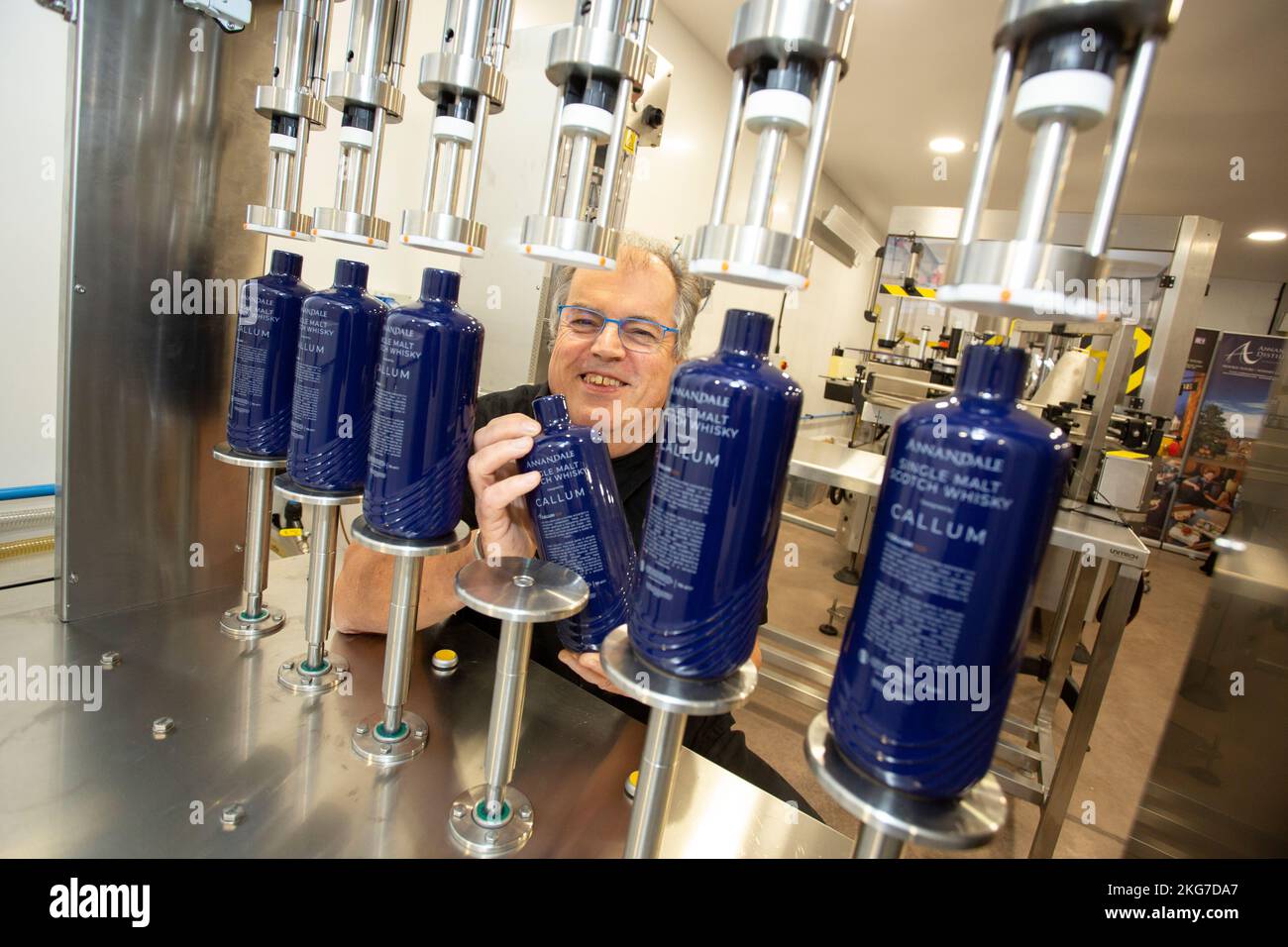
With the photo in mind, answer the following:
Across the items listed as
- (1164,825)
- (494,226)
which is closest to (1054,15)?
(1164,825)

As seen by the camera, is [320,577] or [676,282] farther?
[676,282]

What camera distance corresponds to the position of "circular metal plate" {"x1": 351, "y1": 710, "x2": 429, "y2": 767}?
0.64 m

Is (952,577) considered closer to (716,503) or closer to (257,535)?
(716,503)

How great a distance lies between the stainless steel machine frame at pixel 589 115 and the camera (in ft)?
1.46

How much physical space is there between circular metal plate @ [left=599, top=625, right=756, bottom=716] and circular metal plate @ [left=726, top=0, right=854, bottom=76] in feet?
Result: 1.27

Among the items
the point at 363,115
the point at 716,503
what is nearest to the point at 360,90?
the point at 363,115

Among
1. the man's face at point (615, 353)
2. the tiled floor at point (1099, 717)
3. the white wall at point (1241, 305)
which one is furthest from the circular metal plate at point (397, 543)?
the white wall at point (1241, 305)

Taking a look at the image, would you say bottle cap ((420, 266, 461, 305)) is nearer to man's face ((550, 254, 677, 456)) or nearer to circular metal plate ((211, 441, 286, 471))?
circular metal plate ((211, 441, 286, 471))

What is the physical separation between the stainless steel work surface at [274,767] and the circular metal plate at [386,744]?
10 millimetres

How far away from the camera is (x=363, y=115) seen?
26.3 inches

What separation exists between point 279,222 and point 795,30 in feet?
1.93

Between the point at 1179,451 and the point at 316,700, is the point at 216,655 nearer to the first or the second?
the point at 316,700

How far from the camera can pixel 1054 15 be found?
0.29 m

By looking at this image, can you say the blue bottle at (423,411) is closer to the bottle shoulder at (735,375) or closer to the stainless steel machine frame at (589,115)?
the stainless steel machine frame at (589,115)
